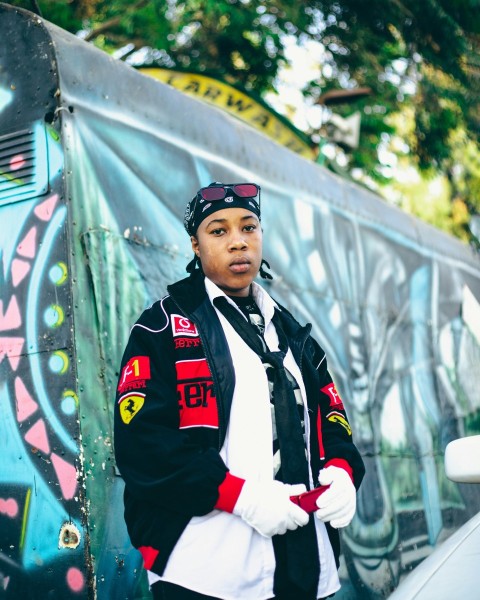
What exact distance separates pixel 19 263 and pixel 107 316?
19.3 inches

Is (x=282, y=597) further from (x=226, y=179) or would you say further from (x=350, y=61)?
(x=350, y=61)

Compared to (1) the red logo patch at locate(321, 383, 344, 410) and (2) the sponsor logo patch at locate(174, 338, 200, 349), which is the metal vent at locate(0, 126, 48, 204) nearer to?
(2) the sponsor logo patch at locate(174, 338, 200, 349)

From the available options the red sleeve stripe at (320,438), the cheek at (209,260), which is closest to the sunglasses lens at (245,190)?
the cheek at (209,260)

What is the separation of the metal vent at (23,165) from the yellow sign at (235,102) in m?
4.67

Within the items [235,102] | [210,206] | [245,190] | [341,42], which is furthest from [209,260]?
[341,42]

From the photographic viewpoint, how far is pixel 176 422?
255cm

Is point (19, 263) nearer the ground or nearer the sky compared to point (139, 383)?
nearer the sky

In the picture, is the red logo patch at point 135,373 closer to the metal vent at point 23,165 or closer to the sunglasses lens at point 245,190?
the sunglasses lens at point 245,190

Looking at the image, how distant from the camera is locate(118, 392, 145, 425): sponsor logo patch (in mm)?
2467

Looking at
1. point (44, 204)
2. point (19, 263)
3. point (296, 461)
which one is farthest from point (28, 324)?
point (296, 461)

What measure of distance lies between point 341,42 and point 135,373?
8.91 meters

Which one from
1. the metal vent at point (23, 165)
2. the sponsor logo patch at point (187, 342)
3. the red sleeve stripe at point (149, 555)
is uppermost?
the metal vent at point (23, 165)

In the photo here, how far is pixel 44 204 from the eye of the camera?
3.81 meters

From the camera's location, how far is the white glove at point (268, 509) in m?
2.38
